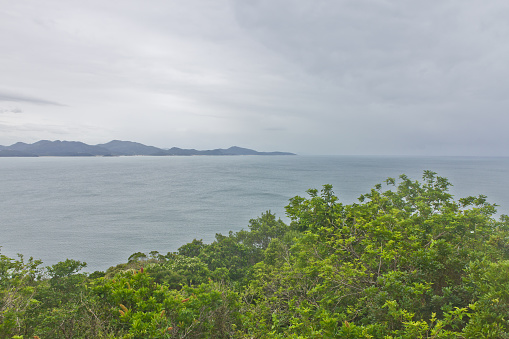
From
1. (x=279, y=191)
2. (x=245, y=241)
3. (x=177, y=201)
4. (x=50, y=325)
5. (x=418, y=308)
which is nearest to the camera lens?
(x=418, y=308)

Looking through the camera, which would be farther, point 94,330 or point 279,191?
point 279,191

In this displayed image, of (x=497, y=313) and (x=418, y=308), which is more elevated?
(x=497, y=313)

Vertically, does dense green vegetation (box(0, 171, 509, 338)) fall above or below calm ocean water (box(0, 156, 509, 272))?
above

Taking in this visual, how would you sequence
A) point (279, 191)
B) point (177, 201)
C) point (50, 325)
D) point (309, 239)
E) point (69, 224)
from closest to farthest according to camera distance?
point (50, 325)
point (309, 239)
point (69, 224)
point (177, 201)
point (279, 191)

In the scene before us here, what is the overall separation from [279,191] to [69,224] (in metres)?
54.4

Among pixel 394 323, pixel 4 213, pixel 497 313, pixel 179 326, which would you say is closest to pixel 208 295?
pixel 179 326

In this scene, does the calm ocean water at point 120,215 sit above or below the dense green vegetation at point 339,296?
below

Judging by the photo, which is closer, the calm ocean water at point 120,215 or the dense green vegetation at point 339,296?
the dense green vegetation at point 339,296

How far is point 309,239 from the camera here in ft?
28.0

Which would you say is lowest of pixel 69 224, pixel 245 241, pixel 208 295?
pixel 69 224

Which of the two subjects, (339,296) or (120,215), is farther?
(120,215)

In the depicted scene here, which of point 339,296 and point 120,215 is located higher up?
point 339,296

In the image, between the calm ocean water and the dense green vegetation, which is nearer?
the dense green vegetation

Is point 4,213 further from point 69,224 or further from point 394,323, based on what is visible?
point 394,323
